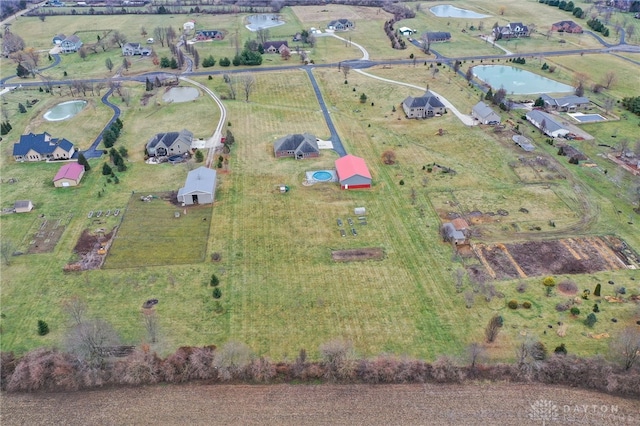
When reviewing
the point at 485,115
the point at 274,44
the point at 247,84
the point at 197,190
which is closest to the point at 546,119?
the point at 485,115

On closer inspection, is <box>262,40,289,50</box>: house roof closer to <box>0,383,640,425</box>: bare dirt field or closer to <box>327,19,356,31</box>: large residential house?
<box>327,19,356,31</box>: large residential house

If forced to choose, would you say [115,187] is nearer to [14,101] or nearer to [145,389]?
[145,389]

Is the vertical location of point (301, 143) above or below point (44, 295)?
above

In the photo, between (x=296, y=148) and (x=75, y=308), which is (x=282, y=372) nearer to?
(x=75, y=308)

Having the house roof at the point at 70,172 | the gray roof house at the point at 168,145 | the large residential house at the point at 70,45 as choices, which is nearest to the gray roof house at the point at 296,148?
the gray roof house at the point at 168,145

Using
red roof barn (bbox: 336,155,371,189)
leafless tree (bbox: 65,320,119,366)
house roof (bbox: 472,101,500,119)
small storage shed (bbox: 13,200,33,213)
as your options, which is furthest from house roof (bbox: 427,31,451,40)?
leafless tree (bbox: 65,320,119,366)

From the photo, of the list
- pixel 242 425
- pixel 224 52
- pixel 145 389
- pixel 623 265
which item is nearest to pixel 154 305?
pixel 145 389
